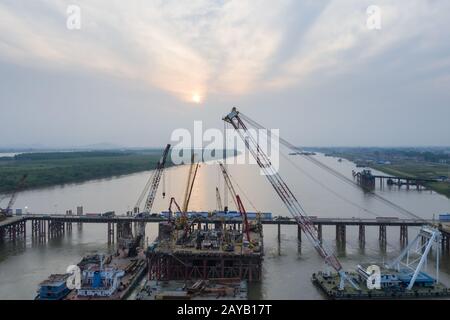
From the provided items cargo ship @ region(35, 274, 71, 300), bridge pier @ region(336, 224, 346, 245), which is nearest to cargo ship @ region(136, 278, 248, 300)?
cargo ship @ region(35, 274, 71, 300)

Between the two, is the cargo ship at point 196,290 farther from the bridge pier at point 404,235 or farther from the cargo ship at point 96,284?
the bridge pier at point 404,235

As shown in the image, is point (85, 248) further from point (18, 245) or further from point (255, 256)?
point (255, 256)

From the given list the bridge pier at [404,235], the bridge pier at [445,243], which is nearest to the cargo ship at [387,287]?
the bridge pier at [445,243]

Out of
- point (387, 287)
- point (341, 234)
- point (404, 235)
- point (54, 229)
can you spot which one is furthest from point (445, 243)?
point (54, 229)

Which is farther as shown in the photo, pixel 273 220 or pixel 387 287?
pixel 273 220

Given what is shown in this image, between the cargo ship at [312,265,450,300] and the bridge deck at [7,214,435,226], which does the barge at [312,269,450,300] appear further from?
the bridge deck at [7,214,435,226]

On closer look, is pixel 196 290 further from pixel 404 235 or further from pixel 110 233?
pixel 404 235

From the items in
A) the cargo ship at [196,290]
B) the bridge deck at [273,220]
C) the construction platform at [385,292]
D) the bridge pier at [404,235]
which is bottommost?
the construction platform at [385,292]
